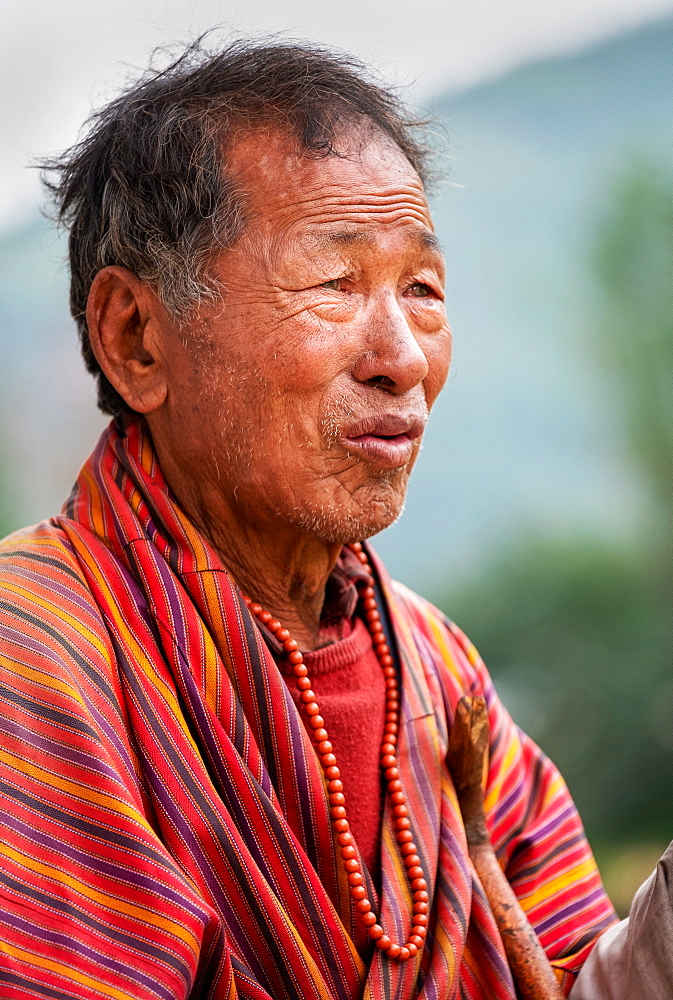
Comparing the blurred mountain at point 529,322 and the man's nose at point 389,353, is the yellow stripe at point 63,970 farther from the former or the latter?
the blurred mountain at point 529,322

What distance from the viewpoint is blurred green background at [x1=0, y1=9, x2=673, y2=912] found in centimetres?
431

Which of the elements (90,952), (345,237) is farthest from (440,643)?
(90,952)

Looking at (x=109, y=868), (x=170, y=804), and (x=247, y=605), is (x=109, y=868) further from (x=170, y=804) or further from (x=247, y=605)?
(x=247, y=605)

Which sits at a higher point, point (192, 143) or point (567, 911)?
point (192, 143)

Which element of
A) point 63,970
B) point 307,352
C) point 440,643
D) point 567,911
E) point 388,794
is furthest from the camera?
point 440,643

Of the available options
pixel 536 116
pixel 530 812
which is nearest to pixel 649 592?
pixel 536 116

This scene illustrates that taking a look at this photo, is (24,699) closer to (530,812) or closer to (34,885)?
(34,885)

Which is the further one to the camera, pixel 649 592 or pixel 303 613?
pixel 649 592

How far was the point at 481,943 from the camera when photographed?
5.31ft

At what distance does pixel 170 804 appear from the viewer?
4.50 feet

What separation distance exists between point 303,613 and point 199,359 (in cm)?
49

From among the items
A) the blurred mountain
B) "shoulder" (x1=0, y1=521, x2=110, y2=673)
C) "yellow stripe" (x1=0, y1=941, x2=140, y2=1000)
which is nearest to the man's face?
"shoulder" (x1=0, y1=521, x2=110, y2=673)

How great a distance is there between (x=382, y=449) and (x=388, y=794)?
1.88 feet

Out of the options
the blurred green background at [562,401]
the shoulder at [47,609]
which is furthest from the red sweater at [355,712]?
the blurred green background at [562,401]
